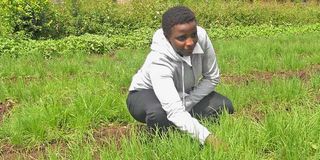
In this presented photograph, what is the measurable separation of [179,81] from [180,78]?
32 millimetres

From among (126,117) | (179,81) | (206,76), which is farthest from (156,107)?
(126,117)

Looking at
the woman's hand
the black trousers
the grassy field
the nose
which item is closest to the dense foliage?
the grassy field

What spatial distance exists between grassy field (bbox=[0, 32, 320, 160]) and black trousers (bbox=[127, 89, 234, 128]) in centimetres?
13

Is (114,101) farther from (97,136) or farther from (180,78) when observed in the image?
(180,78)

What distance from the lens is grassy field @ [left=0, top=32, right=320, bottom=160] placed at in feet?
8.20

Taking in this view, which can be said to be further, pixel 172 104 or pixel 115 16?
pixel 115 16

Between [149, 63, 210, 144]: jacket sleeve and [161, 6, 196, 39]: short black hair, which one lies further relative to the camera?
[161, 6, 196, 39]: short black hair

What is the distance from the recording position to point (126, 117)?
382 cm

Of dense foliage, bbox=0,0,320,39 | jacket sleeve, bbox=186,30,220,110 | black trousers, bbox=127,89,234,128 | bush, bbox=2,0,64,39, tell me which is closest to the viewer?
black trousers, bbox=127,89,234,128

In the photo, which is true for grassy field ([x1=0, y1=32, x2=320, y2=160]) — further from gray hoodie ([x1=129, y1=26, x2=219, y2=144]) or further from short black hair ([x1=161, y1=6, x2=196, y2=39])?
short black hair ([x1=161, y1=6, x2=196, y2=39])

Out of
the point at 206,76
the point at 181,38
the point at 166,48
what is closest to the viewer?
the point at 181,38

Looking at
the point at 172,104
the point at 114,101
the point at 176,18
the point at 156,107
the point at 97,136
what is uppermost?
the point at 176,18

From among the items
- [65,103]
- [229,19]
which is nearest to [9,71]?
[65,103]

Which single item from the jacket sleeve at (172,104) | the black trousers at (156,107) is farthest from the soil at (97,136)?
the jacket sleeve at (172,104)
